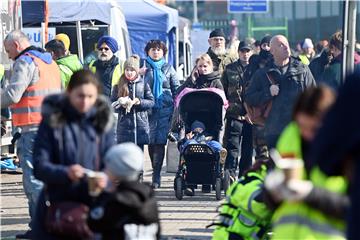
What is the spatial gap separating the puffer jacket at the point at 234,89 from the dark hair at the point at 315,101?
9.40m

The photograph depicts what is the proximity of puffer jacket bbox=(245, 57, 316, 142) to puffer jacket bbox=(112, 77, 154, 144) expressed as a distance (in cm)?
249

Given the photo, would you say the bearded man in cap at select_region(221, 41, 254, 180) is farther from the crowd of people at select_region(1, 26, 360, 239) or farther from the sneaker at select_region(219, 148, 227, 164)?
the sneaker at select_region(219, 148, 227, 164)

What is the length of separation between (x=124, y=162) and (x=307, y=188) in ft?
5.89

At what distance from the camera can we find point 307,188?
5.48m

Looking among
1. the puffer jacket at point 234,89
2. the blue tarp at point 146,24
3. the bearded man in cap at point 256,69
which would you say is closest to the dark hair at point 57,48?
the puffer jacket at point 234,89

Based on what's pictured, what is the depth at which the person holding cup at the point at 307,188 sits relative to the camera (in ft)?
17.9

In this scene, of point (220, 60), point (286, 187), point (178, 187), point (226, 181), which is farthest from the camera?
point (220, 60)

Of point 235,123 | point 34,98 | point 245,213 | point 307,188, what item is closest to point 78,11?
point 235,123

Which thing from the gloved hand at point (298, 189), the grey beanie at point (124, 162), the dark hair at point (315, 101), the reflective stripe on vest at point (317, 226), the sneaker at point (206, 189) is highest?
the dark hair at point (315, 101)

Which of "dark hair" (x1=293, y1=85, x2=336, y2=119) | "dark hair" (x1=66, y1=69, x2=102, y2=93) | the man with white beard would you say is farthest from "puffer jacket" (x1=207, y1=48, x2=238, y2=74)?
"dark hair" (x1=293, y1=85, x2=336, y2=119)

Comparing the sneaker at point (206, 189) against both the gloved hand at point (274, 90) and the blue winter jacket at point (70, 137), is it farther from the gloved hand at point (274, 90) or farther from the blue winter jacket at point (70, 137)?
the blue winter jacket at point (70, 137)

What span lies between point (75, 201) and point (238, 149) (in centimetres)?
838

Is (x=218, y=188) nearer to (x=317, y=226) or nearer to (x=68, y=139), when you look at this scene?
(x=68, y=139)

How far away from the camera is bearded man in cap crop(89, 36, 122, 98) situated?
1593 cm
